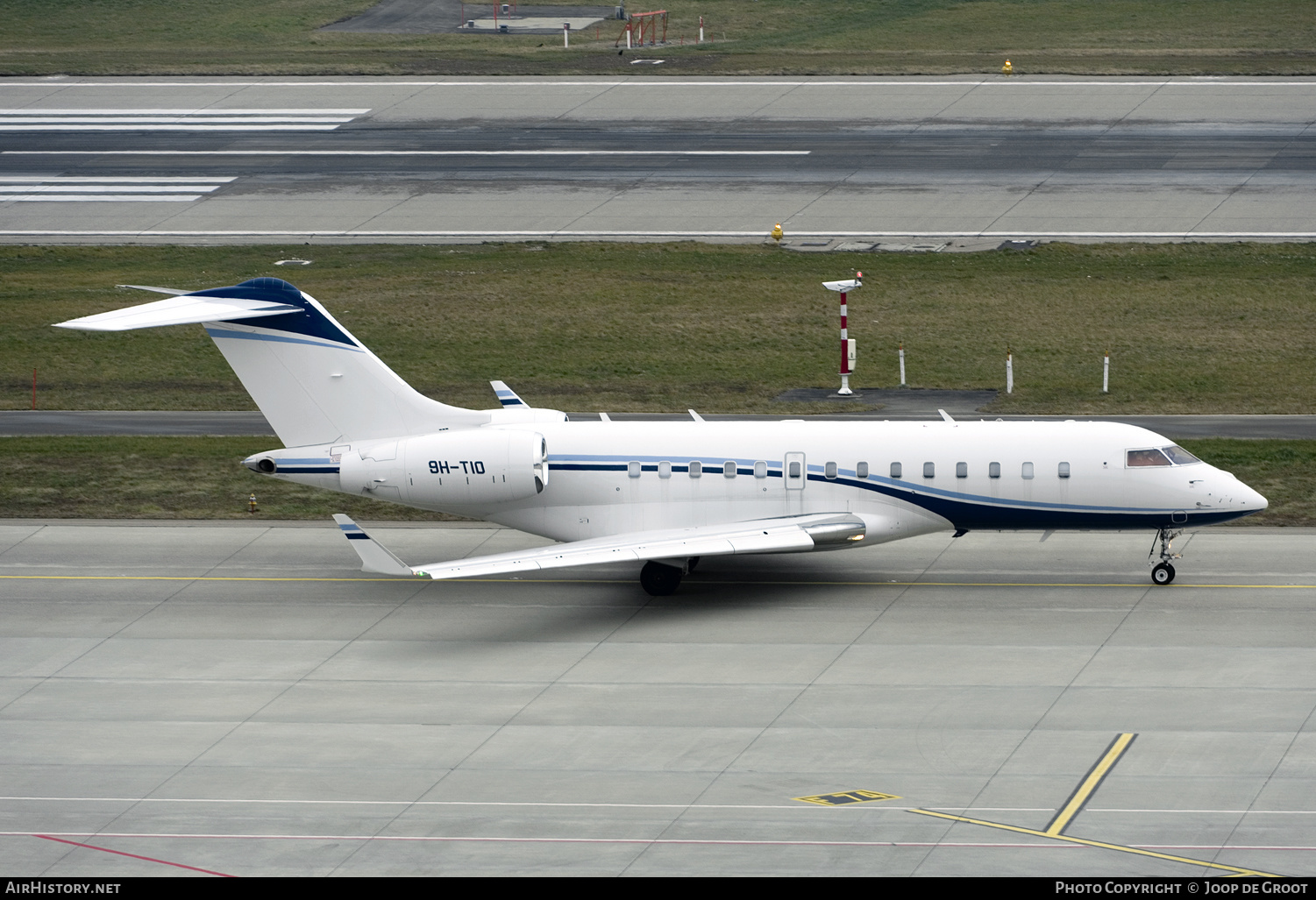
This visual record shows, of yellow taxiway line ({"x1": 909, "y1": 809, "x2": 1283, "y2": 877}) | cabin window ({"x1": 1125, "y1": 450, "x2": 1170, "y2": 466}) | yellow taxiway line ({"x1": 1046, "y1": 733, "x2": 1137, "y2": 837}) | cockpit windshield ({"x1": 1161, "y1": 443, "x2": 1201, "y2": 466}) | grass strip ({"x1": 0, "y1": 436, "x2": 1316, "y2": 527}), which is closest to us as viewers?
yellow taxiway line ({"x1": 909, "y1": 809, "x2": 1283, "y2": 877})

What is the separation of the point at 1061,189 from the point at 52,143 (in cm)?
4036

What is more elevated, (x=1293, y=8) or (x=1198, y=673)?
(x=1293, y=8)

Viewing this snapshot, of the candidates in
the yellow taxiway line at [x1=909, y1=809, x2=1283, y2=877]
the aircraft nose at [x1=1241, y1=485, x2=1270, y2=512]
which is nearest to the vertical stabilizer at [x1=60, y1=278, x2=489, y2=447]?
the yellow taxiway line at [x1=909, y1=809, x2=1283, y2=877]

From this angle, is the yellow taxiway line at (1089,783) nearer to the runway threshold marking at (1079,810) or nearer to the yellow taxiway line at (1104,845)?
the runway threshold marking at (1079,810)

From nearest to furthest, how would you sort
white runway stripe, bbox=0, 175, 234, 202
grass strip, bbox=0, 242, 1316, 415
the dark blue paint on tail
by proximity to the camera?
the dark blue paint on tail
grass strip, bbox=0, 242, 1316, 415
white runway stripe, bbox=0, 175, 234, 202

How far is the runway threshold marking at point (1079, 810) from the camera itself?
2233cm

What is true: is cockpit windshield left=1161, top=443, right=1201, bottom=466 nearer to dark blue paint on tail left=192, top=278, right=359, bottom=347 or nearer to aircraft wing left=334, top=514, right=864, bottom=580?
aircraft wing left=334, top=514, right=864, bottom=580

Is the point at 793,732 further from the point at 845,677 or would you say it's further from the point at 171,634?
the point at 171,634

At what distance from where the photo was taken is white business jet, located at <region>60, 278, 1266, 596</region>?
33.3m

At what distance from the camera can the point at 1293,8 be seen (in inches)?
3428

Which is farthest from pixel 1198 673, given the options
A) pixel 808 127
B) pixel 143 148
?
pixel 143 148

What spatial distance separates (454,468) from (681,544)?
4.37 metres

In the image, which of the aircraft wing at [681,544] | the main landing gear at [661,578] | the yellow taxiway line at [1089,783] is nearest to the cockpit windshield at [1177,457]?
the aircraft wing at [681,544]

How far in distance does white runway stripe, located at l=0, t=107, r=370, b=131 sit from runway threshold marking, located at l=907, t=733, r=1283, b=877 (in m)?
55.7
